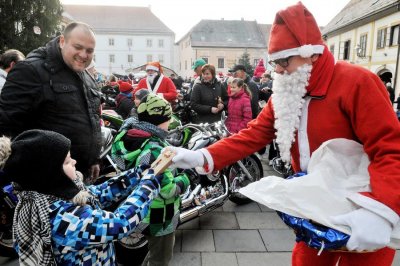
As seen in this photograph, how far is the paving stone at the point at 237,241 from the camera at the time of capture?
3.30 metres

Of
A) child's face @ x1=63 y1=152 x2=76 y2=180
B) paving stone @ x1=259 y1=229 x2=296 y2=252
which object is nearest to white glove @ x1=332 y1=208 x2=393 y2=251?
child's face @ x1=63 y1=152 x2=76 y2=180

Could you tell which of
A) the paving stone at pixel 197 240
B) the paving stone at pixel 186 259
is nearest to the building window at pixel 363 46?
the paving stone at pixel 197 240

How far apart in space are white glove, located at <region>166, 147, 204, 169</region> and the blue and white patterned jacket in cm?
29

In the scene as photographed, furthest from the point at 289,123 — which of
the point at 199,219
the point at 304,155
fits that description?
the point at 199,219

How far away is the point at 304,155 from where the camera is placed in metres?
1.70

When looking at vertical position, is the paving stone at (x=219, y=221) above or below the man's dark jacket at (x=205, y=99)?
below

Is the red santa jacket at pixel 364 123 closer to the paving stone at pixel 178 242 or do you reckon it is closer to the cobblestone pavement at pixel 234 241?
the cobblestone pavement at pixel 234 241

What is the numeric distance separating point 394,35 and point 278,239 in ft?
74.2

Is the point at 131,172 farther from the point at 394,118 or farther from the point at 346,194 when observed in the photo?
the point at 394,118

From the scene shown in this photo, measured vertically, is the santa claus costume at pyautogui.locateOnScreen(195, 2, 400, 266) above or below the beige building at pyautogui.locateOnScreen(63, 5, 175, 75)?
below

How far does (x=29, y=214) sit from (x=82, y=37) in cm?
148

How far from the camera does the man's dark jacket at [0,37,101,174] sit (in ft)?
7.20

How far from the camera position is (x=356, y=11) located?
2725 cm

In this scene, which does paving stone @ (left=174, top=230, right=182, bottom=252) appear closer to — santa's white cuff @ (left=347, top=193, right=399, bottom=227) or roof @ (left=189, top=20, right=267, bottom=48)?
santa's white cuff @ (left=347, top=193, right=399, bottom=227)
